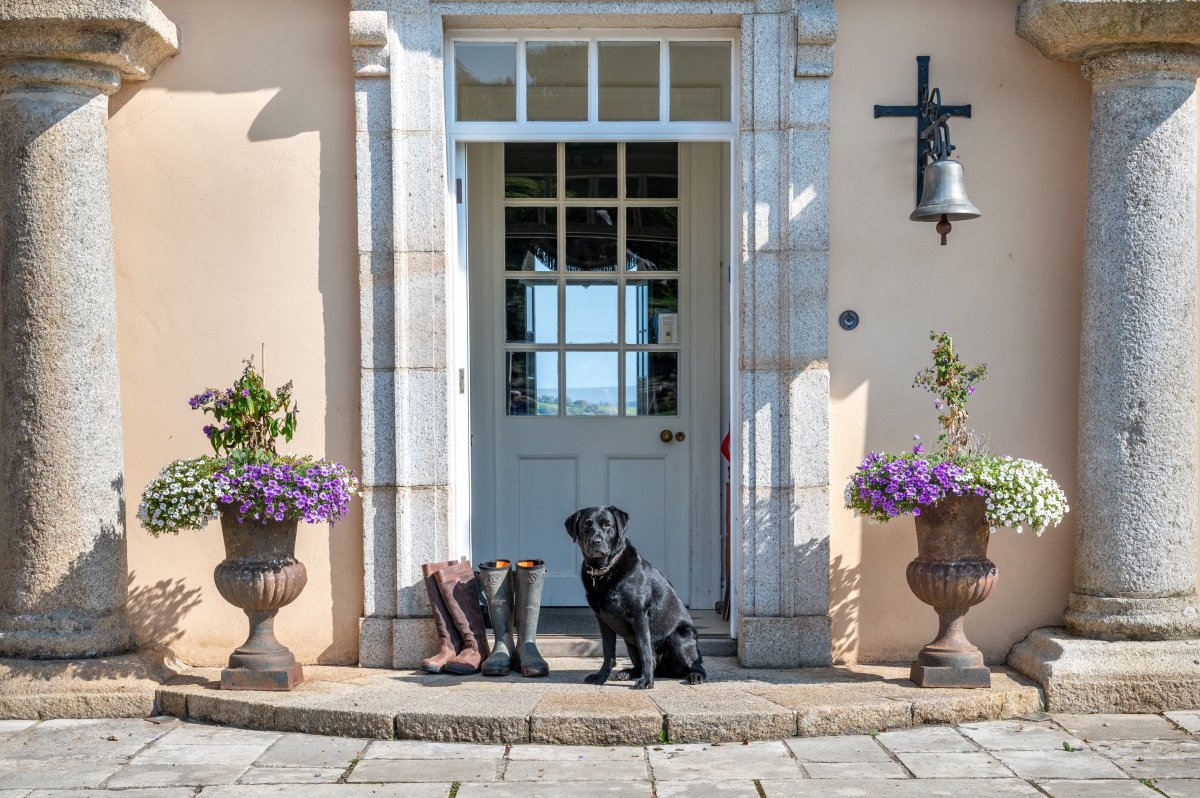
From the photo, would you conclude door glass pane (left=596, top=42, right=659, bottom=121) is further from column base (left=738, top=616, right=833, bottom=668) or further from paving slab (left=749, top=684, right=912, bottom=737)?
paving slab (left=749, top=684, right=912, bottom=737)

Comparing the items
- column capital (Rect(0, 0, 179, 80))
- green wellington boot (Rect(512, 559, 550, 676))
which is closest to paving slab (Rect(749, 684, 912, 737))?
green wellington boot (Rect(512, 559, 550, 676))

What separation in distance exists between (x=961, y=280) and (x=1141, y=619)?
1.61m

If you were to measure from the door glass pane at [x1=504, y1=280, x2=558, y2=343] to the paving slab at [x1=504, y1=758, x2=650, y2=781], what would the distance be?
2886 mm

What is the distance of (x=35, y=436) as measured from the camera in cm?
520

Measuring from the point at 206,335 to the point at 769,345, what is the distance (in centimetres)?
249

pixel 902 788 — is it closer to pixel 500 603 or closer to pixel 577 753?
pixel 577 753

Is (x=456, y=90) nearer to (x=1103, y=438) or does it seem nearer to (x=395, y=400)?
(x=395, y=400)

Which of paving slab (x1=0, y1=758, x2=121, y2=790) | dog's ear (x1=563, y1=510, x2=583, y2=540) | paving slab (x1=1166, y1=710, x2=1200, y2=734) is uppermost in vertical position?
dog's ear (x1=563, y1=510, x2=583, y2=540)

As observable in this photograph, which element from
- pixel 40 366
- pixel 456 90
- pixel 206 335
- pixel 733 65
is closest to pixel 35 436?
pixel 40 366

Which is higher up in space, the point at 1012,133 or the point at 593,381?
the point at 1012,133

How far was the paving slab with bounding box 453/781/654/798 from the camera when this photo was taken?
4086 millimetres

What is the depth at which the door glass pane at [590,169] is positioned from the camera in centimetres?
677

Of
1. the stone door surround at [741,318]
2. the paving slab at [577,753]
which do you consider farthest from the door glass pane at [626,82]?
the paving slab at [577,753]

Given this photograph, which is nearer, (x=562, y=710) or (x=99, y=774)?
(x=99, y=774)
